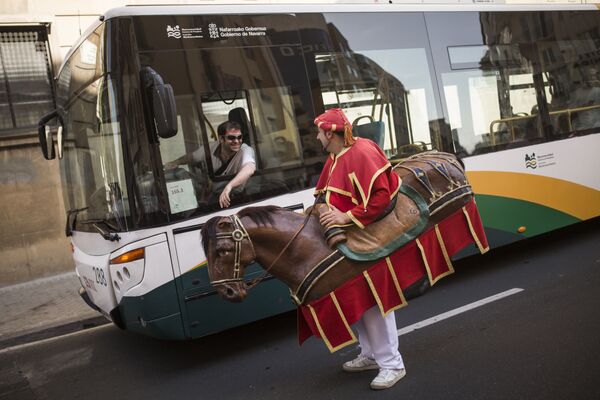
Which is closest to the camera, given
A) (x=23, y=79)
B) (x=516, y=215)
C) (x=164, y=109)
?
(x=164, y=109)

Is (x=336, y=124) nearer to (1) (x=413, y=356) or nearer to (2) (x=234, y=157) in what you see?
(2) (x=234, y=157)

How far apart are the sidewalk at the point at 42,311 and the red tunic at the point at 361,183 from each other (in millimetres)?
4592

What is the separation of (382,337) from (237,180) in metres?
1.79

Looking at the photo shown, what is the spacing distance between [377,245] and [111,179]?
7.66ft

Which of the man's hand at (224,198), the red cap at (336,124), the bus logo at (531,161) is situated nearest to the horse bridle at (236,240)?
the red cap at (336,124)

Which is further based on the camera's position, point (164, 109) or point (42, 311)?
point (42, 311)

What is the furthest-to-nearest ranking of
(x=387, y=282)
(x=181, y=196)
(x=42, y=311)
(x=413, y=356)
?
(x=42, y=311)
(x=181, y=196)
(x=413, y=356)
(x=387, y=282)

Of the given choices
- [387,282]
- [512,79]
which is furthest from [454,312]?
[512,79]

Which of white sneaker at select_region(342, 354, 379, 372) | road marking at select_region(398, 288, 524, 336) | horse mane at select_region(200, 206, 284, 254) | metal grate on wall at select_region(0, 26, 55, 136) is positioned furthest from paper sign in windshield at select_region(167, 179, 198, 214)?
metal grate on wall at select_region(0, 26, 55, 136)

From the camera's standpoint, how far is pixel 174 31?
5.02 meters

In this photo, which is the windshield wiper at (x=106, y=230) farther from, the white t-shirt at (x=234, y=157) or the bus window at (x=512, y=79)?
the bus window at (x=512, y=79)

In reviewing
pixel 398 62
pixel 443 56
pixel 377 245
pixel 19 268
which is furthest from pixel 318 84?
pixel 19 268

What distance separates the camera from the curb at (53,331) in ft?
23.4

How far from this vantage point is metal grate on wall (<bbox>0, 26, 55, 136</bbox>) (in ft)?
35.0
